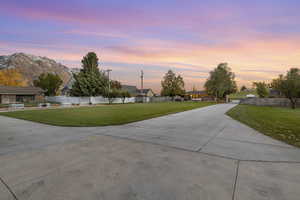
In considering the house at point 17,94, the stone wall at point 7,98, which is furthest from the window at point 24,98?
the stone wall at point 7,98

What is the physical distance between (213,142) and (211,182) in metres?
2.39

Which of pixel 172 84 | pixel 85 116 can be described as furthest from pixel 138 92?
pixel 85 116

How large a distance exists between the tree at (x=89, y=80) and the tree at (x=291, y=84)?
108 feet

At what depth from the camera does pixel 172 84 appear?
4975cm

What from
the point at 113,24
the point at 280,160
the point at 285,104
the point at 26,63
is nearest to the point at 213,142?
the point at 280,160

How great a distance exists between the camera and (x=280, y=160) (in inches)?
116

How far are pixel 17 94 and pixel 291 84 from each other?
2033 inches

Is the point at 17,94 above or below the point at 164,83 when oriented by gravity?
below

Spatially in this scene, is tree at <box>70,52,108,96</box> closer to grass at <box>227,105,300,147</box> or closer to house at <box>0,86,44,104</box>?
house at <box>0,86,44,104</box>

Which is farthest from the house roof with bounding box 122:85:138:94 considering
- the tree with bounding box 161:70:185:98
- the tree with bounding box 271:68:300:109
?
the tree with bounding box 271:68:300:109

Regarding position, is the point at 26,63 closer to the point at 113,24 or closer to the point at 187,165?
the point at 113,24

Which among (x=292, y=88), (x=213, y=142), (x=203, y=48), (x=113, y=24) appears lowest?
(x=213, y=142)

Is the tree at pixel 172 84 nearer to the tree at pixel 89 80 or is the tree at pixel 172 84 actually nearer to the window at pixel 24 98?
the tree at pixel 89 80

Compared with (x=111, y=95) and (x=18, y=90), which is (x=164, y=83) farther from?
(x=18, y=90)
